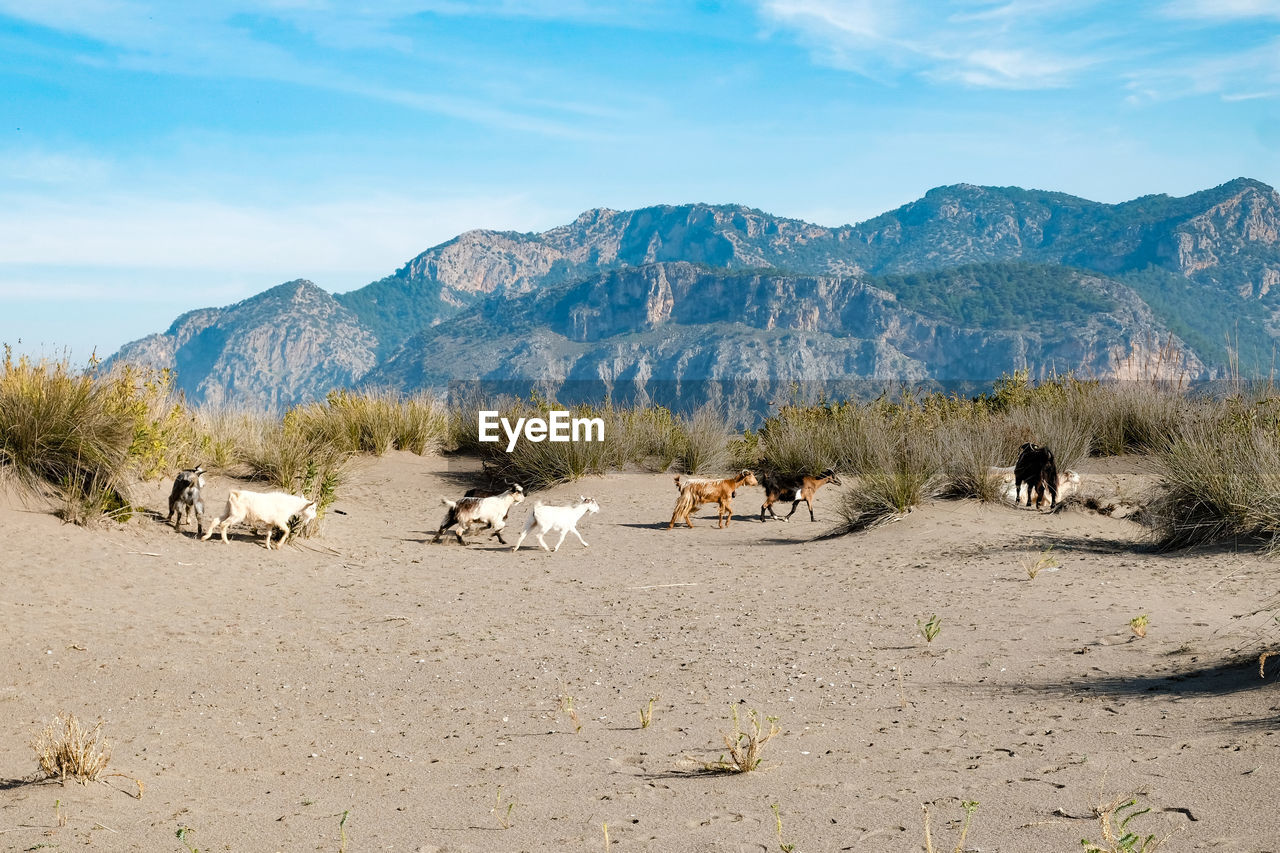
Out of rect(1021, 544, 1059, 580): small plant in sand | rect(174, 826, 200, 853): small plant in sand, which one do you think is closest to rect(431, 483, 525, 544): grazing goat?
rect(1021, 544, 1059, 580): small plant in sand

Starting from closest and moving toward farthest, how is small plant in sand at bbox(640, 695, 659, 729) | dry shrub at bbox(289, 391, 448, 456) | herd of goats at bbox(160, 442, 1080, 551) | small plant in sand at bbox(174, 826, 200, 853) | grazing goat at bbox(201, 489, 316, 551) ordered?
small plant in sand at bbox(174, 826, 200, 853), small plant in sand at bbox(640, 695, 659, 729), grazing goat at bbox(201, 489, 316, 551), herd of goats at bbox(160, 442, 1080, 551), dry shrub at bbox(289, 391, 448, 456)

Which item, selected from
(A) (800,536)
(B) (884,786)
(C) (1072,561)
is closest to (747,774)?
(B) (884,786)

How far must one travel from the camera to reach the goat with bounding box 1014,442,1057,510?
35.7 ft

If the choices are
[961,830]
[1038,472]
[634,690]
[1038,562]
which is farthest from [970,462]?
[961,830]

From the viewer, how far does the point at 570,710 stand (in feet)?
16.5

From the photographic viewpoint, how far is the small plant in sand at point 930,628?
5.77 m

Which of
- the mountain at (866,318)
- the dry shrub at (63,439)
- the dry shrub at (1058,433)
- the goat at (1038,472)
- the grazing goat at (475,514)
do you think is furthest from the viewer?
the mountain at (866,318)

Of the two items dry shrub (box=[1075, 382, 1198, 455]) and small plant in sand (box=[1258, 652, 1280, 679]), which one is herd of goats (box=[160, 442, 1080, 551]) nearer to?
dry shrub (box=[1075, 382, 1198, 455])

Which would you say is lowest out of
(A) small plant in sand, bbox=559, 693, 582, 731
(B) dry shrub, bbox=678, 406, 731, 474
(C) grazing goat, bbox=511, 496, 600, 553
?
(A) small plant in sand, bbox=559, 693, 582, 731

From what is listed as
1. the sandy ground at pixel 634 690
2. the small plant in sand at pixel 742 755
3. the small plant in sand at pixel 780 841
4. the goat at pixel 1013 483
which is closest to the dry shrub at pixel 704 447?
the goat at pixel 1013 483

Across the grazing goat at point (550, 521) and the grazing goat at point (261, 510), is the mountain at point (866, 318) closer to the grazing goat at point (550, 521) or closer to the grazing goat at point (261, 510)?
the grazing goat at point (550, 521)

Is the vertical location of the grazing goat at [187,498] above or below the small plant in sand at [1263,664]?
above

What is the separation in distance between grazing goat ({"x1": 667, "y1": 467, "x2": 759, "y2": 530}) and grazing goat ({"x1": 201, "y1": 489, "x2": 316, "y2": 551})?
425 centimetres

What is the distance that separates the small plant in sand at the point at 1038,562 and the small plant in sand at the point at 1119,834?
14.1 ft
